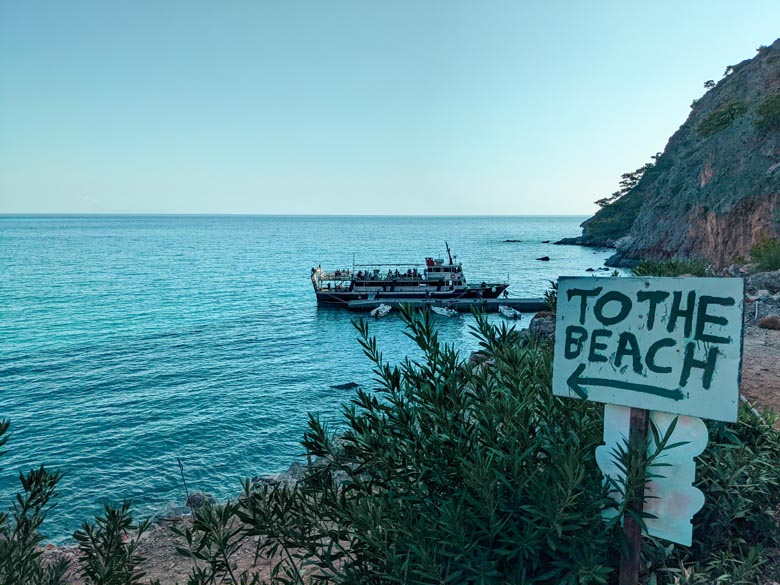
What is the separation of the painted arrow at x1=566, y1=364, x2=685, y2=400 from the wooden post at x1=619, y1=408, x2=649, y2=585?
0.37 feet

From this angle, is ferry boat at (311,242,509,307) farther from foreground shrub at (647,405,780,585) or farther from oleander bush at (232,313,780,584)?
oleander bush at (232,313,780,584)

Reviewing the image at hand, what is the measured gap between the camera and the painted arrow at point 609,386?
93.2 inches

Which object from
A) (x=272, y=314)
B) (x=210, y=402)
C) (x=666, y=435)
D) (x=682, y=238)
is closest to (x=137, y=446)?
(x=210, y=402)

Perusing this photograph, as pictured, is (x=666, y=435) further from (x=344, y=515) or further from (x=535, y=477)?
(x=344, y=515)

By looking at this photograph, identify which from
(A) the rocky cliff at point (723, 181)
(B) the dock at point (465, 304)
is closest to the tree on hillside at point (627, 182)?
(A) the rocky cliff at point (723, 181)

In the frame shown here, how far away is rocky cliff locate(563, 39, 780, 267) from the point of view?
117 feet

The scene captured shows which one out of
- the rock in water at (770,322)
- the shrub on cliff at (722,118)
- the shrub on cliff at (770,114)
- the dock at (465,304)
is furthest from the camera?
the shrub on cliff at (722,118)

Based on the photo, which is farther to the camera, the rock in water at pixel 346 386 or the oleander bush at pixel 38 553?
the rock in water at pixel 346 386

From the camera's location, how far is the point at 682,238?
48.1 m

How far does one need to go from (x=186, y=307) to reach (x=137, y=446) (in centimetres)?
2624

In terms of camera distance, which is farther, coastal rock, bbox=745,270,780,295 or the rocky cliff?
the rocky cliff

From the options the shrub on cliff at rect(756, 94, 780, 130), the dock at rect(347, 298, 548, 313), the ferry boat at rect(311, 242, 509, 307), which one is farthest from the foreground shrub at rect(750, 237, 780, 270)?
the ferry boat at rect(311, 242, 509, 307)

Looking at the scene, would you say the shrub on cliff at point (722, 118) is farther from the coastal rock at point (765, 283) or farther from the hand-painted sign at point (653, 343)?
the hand-painted sign at point (653, 343)

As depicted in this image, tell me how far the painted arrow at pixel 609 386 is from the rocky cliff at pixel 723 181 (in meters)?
37.3
